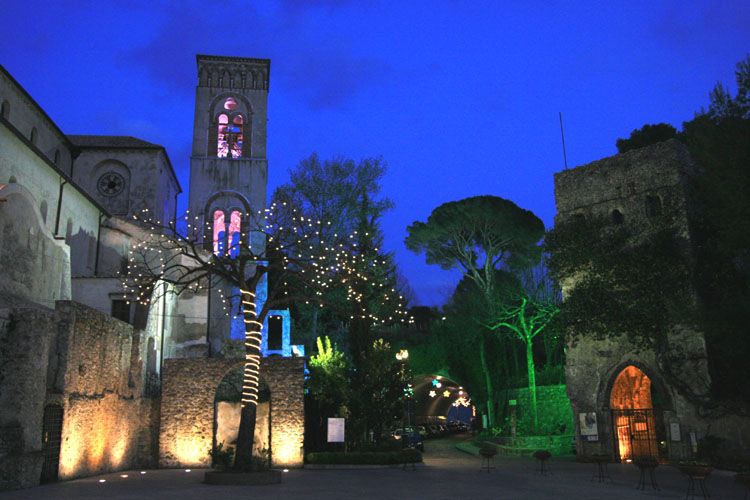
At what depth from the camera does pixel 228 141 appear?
121 feet

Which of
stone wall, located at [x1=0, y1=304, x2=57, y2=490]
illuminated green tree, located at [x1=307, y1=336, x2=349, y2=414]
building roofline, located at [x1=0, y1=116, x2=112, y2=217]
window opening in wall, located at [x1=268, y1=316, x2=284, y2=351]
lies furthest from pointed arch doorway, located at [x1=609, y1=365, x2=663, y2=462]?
building roofline, located at [x1=0, y1=116, x2=112, y2=217]

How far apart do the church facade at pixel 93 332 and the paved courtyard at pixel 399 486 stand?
1176mm

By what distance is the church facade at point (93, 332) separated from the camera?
49.3ft

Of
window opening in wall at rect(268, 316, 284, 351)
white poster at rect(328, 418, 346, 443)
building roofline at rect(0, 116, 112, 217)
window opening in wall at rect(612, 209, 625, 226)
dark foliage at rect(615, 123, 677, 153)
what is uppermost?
dark foliage at rect(615, 123, 677, 153)

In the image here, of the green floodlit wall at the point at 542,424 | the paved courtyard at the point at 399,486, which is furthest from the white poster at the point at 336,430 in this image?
the green floodlit wall at the point at 542,424

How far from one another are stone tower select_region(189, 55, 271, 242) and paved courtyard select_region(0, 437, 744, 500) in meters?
18.9

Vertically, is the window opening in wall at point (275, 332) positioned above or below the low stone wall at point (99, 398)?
above

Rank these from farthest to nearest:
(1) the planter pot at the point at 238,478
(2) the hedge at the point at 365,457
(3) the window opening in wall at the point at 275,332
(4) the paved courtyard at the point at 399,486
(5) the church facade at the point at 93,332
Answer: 1. (3) the window opening in wall at the point at 275,332
2. (2) the hedge at the point at 365,457
3. (5) the church facade at the point at 93,332
4. (1) the planter pot at the point at 238,478
5. (4) the paved courtyard at the point at 399,486

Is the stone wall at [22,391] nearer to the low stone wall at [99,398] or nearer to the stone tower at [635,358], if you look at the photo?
the low stone wall at [99,398]

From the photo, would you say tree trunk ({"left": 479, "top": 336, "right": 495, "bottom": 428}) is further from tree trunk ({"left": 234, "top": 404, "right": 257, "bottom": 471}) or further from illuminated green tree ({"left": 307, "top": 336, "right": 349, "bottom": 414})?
tree trunk ({"left": 234, "top": 404, "right": 257, "bottom": 471})

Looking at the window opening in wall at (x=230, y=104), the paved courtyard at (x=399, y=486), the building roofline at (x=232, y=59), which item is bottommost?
the paved courtyard at (x=399, y=486)

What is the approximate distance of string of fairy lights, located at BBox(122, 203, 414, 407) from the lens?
16609 millimetres

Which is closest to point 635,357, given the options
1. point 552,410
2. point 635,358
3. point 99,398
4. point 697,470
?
point 635,358

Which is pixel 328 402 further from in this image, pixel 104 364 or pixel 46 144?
pixel 46 144
